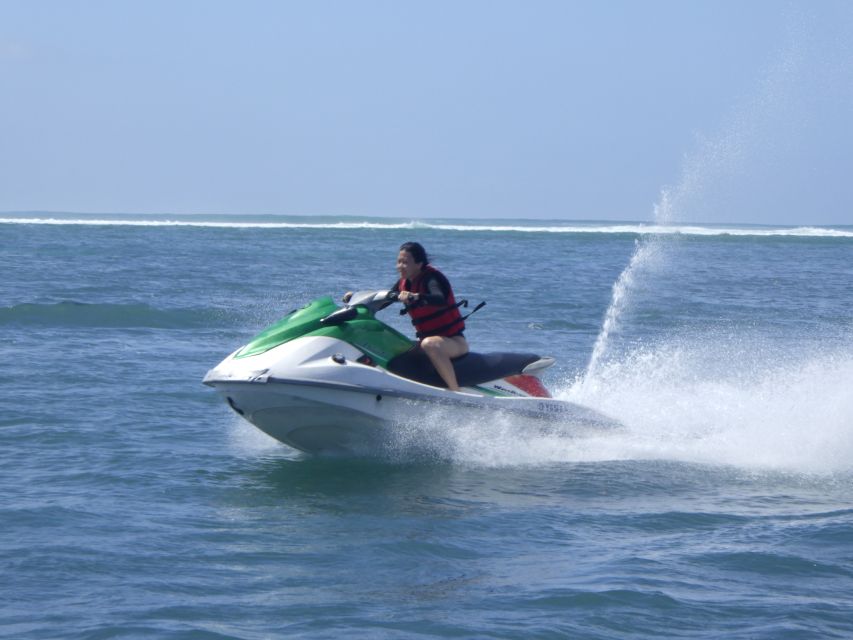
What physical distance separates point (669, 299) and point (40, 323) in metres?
11.4

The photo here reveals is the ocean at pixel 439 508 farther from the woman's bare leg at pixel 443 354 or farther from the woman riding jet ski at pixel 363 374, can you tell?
the woman's bare leg at pixel 443 354

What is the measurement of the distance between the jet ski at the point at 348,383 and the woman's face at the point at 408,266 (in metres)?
0.19

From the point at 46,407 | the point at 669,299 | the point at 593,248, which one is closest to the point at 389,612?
the point at 46,407

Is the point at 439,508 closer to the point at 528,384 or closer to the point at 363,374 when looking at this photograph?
the point at 363,374

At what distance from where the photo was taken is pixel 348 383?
305 inches

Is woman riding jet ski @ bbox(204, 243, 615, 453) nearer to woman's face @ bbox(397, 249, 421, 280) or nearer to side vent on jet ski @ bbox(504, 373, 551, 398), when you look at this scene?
woman's face @ bbox(397, 249, 421, 280)

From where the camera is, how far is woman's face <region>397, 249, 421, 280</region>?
802 centimetres

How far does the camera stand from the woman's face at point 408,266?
316 inches

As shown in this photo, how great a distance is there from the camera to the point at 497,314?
1875 cm

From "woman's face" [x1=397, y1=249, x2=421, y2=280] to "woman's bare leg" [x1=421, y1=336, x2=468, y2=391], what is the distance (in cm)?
45

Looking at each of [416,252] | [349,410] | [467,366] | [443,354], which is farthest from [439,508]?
[416,252]

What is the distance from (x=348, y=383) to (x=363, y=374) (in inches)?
4.9

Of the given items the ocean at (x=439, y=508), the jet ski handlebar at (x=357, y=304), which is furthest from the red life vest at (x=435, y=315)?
the ocean at (x=439, y=508)

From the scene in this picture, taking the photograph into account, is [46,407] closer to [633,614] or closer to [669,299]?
[633,614]
